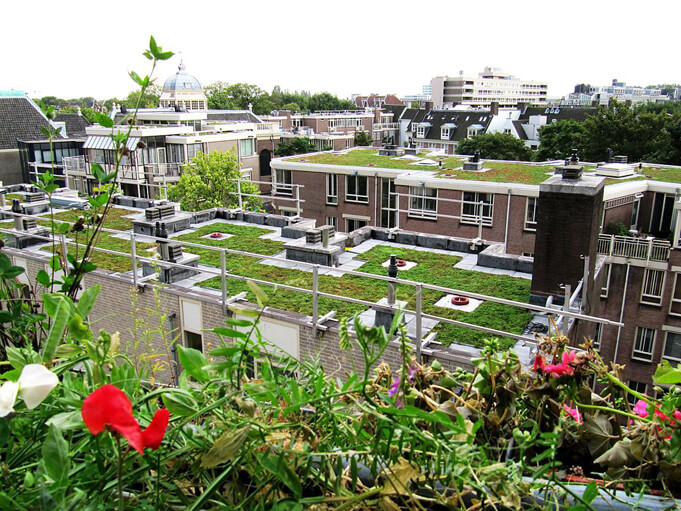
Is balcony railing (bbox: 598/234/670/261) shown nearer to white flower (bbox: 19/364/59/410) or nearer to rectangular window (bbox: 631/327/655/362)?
rectangular window (bbox: 631/327/655/362)

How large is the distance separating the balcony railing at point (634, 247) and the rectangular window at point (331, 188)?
41.8 ft

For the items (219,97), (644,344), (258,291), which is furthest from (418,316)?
(219,97)

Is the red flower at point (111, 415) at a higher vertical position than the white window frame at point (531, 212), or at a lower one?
higher

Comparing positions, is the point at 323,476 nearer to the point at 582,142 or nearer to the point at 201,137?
the point at 201,137

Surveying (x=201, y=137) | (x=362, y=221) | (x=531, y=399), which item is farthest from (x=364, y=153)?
(x=531, y=399)

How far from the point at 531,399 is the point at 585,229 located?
974 centimetres

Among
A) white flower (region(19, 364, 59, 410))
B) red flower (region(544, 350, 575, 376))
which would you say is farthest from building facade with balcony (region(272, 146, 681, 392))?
white flower (region(19, 364, 59, 410))

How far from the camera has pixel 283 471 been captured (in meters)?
1.09

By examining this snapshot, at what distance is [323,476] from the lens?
1.19 m

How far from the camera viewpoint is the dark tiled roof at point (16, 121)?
43.9 m

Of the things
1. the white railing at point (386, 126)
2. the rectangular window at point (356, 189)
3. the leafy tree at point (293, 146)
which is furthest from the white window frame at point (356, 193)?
the white railing at point (386, 126)

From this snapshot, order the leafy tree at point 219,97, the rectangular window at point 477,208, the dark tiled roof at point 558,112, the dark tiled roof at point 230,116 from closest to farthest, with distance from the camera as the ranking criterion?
1. the rectangular window at point 477,208
2. the dark tiled roof at point 230,116
3. the dark tiled roof at point 558,112
4. the leafy tree at point 219,97

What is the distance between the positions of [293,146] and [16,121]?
25392 mm

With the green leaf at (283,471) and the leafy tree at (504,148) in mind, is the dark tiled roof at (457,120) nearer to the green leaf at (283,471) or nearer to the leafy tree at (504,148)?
the leafy tree at (504,148)
